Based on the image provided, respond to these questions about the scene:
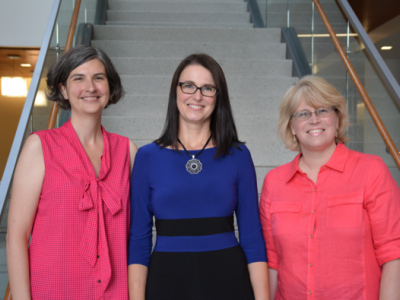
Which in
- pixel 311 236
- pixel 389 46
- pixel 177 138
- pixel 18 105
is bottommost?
pixel 311 236

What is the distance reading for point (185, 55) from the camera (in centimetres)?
499

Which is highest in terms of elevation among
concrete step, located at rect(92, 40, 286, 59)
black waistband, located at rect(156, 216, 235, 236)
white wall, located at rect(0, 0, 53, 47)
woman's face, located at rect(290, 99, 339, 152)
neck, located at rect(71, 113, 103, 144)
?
white wall, located at rect(0, 0, 53, 47)

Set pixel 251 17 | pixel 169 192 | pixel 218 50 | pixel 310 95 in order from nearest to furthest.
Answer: pixel 169 192, pixel 310 95, pixel 218 50, pixel 251 17

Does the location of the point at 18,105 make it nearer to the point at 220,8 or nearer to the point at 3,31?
the point at 3,31

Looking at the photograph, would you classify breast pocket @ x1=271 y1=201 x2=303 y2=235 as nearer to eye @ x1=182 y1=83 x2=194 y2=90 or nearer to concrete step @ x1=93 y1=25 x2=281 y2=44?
eye @ x1=182 y1=83 x2=194 y2=90

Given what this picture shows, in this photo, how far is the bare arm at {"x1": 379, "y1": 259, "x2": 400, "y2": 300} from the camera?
1.61 metres

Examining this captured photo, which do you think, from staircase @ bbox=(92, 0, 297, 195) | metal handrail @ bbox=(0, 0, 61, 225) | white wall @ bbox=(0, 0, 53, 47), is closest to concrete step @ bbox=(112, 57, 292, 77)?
staircase @ bbox=(92, 0, 297, 195)

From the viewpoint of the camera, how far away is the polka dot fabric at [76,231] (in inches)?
60.4

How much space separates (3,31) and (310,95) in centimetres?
612

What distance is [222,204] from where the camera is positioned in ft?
5.54

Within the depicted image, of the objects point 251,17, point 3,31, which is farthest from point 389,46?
point 3,31

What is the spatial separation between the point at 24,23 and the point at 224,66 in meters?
3.67

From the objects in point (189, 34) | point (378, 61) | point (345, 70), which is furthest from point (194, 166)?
point (189, 34)

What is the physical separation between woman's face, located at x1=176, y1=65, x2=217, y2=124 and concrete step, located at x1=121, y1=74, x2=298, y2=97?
273 cm
